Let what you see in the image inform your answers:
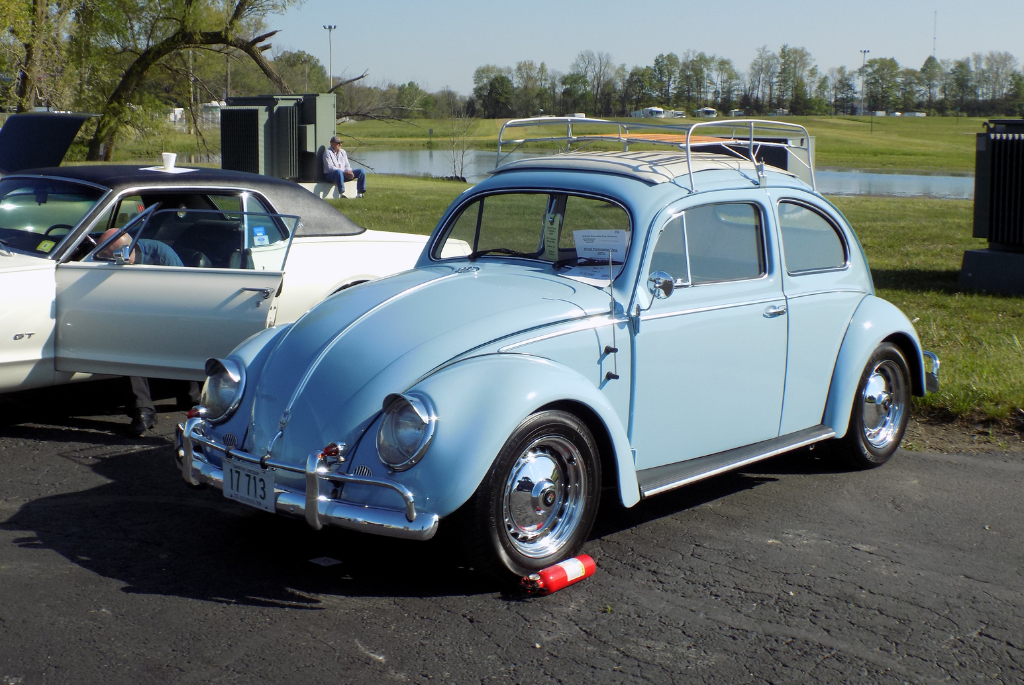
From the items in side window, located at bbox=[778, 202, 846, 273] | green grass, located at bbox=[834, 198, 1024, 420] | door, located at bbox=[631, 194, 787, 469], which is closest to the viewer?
door, located at bbox=[631, 194, 787, 469]

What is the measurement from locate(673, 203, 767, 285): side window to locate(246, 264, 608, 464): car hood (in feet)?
2.22

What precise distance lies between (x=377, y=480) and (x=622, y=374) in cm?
129

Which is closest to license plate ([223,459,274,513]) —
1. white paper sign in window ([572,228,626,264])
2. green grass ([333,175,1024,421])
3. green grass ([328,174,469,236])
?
white paper sign in window ([572,228,626,264])

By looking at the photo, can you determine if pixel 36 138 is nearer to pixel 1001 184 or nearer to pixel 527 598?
pixel 527 598

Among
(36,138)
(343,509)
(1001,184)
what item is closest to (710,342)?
(343,509)

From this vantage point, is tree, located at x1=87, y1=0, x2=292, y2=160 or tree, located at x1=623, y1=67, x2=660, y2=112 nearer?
tree, located at x1=87, y1=0, x2=292, y2=160

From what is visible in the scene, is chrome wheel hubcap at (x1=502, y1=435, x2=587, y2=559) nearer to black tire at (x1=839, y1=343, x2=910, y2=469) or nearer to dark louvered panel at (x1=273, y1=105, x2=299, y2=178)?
black tire at (x1=839, y1=343, x2=910, y2=469)

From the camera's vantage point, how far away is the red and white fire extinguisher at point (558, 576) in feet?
12.7

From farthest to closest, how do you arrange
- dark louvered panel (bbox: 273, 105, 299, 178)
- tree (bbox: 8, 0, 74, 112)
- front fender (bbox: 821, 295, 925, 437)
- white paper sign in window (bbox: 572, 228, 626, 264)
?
tree (bbox: 8, 0, 74, 112) < dark louvered panel (bbox: 273, 105, 299, 178) < front fender (bbox: 821, 295, 925, 437) < white paper sign in window (bbox: 572, 228, 626, 264)

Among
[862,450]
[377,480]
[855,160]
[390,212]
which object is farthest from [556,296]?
[855,160]

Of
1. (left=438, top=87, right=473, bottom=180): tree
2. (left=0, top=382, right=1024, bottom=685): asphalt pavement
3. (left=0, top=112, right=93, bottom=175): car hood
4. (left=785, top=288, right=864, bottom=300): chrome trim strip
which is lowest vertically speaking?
(left=0, top=382, right=1024, bottom=685): asphalt pavement

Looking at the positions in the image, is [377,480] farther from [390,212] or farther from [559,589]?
[390,212]

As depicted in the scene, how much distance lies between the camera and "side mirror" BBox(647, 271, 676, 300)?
449 centimetres

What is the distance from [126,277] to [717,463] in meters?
3.72
